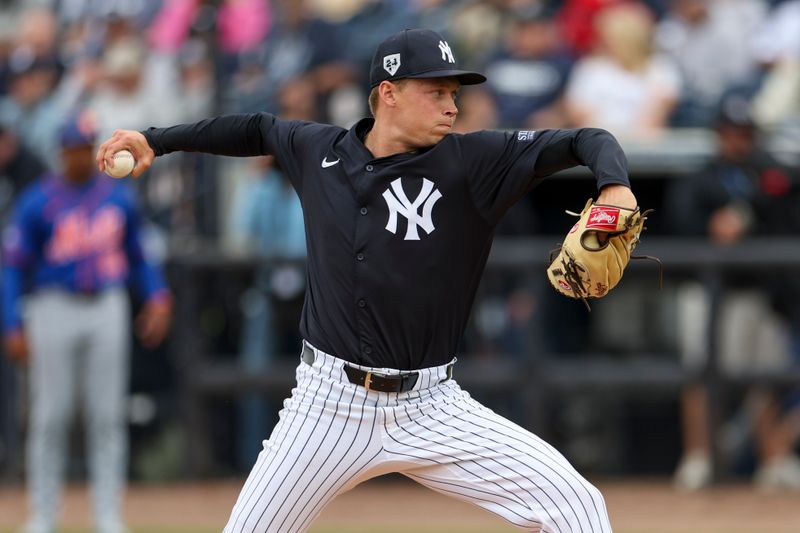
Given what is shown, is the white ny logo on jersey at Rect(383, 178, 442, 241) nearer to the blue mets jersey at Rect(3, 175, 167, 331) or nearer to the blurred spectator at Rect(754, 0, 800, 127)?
the blue mets jersey at Rect(3, 175, 167, 331)

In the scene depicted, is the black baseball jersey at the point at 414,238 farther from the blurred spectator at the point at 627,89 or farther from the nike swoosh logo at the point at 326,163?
the blurred spectator at the point at 627,89

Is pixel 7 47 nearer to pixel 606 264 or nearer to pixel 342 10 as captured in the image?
pixel 342 10

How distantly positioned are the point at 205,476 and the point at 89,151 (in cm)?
279

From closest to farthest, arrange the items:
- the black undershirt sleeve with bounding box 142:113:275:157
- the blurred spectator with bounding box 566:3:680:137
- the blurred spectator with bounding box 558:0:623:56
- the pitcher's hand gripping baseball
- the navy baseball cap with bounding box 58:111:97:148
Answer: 1. the pitcher's hand gripping baseball
2. the black undershirt sleeve with bounding box 142:113:275:157
3. the navy baseball cap with bounding box 58:111:97:148
4. the blurred spectator with bounding box 566:3:680:137
5. the blurred spectator with bounding box 558:0:623:56

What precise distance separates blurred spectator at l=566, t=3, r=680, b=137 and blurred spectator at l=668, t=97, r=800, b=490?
1.91 feet

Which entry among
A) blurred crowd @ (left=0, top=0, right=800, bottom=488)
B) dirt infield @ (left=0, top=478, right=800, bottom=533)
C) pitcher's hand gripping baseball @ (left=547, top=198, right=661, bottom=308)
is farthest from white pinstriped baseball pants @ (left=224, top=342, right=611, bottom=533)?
blurred crowd @ (left=0, top=0, right=800, bottom=488)

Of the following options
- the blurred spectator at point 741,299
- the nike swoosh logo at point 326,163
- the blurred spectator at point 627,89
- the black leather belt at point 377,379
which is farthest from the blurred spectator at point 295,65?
A: the black leather belt at point 377,379

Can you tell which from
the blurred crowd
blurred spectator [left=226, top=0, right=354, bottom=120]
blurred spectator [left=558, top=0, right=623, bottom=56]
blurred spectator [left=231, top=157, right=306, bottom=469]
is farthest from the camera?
blurred spectator [left=558, top=0, right=623, bottom=56]

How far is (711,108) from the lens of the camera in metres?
10.4

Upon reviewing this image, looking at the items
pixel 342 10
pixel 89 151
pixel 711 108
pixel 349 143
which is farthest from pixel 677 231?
pixel 349 143

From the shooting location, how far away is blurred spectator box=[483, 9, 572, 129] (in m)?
10.3

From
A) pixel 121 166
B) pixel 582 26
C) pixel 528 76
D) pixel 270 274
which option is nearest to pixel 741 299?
pixel 528 76

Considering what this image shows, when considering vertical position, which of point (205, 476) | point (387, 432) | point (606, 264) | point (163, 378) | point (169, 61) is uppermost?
point (169, 61)

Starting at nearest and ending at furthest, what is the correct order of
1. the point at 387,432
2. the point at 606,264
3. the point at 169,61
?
the point at 606,264
the point at 387,432
the point at 169,61
